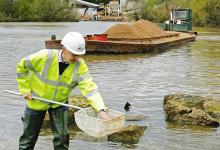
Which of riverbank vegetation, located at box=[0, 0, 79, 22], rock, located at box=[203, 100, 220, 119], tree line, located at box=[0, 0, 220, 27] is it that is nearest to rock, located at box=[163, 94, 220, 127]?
rock, located at box=[203, 100, 220, 119]

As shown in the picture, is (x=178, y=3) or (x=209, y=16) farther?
(x=178, y=3)

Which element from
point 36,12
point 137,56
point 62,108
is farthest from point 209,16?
point 62,108

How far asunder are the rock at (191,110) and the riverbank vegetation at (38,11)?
2976 inches

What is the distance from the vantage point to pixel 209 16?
6247 cm

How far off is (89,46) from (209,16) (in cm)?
4152

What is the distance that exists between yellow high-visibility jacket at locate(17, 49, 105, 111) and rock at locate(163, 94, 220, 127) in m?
4.21

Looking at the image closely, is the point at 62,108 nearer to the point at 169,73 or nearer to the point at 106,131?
the point at 106,131

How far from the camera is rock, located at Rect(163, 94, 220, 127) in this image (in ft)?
30.7

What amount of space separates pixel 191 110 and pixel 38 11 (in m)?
79.3

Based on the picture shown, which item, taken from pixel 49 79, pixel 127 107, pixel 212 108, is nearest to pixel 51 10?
pixel 127 107

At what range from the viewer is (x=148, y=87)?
45.9 feet

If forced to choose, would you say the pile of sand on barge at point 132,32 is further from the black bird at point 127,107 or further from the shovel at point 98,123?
the shovel at point 98,123

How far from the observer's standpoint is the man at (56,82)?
5402 millimetres

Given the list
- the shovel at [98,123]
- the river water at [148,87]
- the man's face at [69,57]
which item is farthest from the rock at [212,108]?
the man's face at [69,57]
